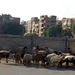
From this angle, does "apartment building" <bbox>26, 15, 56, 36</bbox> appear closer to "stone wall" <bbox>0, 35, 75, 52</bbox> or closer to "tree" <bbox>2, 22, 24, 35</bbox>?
"tree" <bbox>2, 22, 24, 35</bbox>

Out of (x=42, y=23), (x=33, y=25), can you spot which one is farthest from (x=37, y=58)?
(x=33, y=25)

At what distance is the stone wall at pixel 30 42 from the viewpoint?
90.5 ft

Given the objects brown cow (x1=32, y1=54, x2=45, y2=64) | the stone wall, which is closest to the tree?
the stone wall

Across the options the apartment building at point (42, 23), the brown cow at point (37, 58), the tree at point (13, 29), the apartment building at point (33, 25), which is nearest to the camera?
the brown cow at point (37, 58)

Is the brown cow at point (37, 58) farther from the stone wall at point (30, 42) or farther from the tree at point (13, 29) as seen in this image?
the tree at point (13, 29)

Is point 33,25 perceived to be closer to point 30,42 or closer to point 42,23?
point 42,23

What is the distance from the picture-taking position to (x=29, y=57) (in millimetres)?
20156

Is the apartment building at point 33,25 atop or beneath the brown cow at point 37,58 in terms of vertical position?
atop

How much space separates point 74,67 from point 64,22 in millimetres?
70268

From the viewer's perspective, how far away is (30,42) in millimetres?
28406

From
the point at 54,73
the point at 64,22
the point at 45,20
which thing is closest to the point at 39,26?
the point at 45,20

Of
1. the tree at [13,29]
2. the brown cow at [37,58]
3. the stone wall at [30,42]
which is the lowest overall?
the brown cow at [37,58]

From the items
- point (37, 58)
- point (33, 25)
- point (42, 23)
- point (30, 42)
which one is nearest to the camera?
point (37, 58)

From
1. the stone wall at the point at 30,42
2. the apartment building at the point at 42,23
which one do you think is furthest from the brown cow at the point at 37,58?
the apartment building at the point at 42,23
